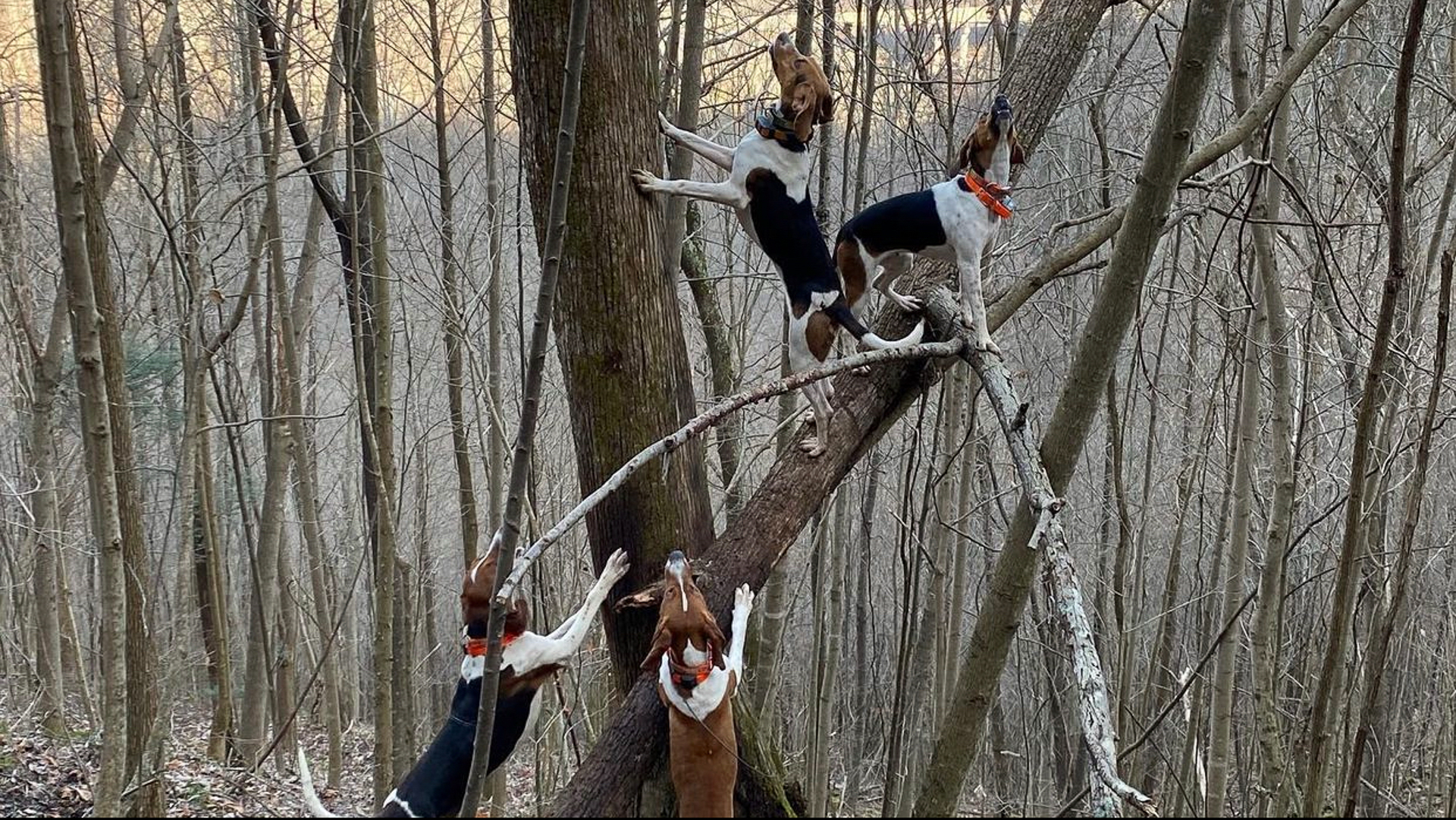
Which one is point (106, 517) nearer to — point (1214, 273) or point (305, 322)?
point (305, 322)

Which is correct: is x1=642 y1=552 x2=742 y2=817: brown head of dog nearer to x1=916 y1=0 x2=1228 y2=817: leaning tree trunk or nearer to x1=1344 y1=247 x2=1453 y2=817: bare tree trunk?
x1=916 y1=0 x2=1228 y2=817: leaning tree trunk

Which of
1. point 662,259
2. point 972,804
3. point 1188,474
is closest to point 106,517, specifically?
point 662,259

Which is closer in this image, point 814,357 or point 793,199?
point 793,199

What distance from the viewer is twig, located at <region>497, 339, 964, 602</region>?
2430 millimetres

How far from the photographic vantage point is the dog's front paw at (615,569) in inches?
130

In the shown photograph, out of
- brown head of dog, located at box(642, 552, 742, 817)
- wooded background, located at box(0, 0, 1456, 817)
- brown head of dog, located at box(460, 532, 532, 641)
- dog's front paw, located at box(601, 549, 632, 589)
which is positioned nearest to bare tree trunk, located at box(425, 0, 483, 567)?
wooded background, located at box(0, 0, 1456, 817)

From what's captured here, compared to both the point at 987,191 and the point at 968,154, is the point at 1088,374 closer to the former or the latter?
the point at 987,191

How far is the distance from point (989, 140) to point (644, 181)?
109 cm

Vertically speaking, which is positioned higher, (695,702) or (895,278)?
(895,278)

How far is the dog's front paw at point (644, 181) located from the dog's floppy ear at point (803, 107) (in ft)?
1.73

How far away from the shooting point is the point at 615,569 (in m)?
3.35

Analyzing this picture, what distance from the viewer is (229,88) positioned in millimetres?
9055

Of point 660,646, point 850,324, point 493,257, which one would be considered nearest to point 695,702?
point 660,646

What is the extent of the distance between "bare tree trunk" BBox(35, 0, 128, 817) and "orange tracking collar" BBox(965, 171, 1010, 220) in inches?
111
